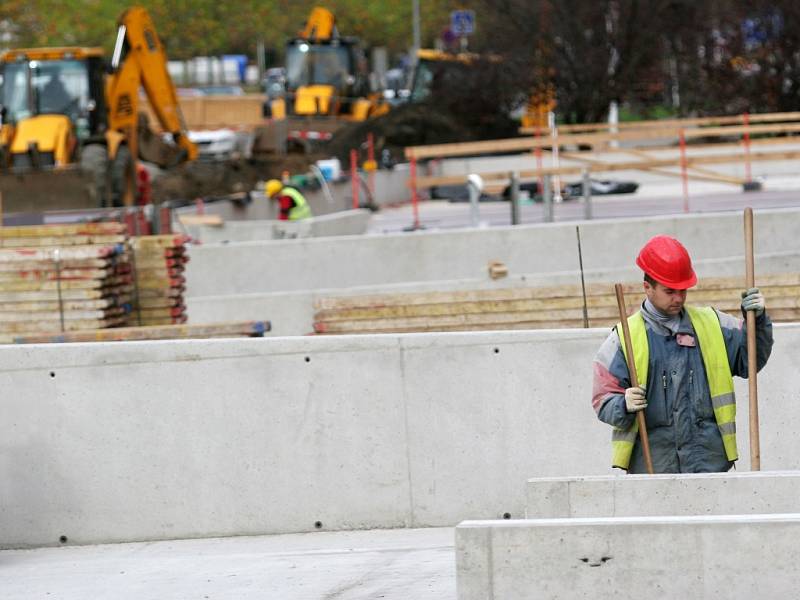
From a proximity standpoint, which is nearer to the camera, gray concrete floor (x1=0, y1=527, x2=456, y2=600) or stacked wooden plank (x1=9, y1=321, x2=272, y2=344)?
gray concrete floor (x1=0, y1=527, x2=456, y2=600)

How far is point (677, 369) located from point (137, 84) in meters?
26.0

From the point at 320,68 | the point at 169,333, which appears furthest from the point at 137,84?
the point at 169,333

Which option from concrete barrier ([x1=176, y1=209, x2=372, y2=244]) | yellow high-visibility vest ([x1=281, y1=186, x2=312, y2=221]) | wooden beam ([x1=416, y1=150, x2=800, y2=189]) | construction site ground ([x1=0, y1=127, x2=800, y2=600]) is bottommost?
construction site ground ([x1=0, y1=127, x2=800, y2=600])

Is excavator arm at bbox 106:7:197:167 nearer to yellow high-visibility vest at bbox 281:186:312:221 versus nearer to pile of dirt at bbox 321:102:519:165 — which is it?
yellow high-visibility vest at bbox 281:186:312:221

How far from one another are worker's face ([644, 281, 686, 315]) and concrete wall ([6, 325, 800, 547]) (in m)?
2.65

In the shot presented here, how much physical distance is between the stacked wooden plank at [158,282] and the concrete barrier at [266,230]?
629 cm

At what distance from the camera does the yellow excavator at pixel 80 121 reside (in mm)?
27578

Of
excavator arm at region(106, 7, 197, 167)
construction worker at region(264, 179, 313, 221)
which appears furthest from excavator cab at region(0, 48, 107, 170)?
construction worker at region(264, 179, 313, 221)

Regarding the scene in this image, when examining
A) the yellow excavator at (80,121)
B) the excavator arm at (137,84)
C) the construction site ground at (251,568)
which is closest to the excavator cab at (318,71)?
the excavator arm at (137,84)

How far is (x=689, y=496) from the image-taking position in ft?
21.3

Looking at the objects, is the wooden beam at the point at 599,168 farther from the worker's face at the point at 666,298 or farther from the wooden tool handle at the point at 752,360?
the worker's face at the point at 666,298

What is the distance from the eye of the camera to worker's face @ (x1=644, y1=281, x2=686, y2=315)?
21.3 feet

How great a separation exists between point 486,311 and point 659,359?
5.59m

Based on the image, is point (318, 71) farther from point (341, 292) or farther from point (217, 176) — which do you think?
point (341, 292)
